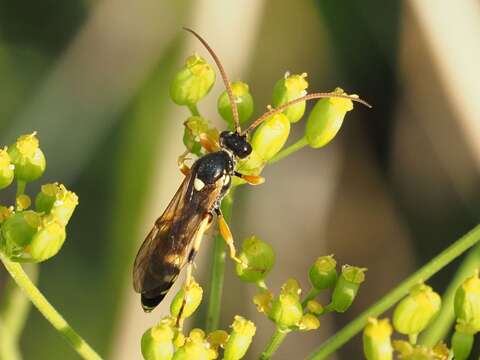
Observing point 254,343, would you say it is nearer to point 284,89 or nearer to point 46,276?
point 46,276

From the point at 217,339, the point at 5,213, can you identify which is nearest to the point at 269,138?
the point at 217,339

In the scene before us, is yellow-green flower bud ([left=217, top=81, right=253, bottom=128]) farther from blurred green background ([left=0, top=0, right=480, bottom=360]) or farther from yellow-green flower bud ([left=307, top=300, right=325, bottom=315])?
blurred green background ([left=0, top=0, right=480, bottom=360])

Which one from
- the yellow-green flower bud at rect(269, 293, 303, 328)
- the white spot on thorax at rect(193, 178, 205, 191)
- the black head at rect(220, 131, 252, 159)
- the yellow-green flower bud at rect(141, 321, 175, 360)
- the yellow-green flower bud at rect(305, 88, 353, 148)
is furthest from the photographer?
the white spot on thorax at rect(193, 178, 205, 191)

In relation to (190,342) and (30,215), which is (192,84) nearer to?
(30,215)

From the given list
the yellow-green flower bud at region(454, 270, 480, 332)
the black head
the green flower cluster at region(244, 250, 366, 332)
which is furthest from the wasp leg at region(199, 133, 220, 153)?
the yellow-green flower bud at region(454, 270, 480, 332)

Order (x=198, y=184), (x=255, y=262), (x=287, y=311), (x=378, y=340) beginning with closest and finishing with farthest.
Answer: (x=378, y=340) → (x=287, y=311) → (x=255, y=262) → (x=198, y=184)
